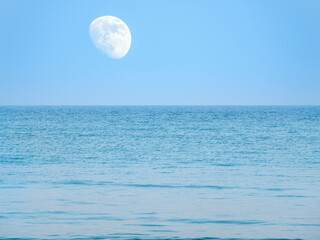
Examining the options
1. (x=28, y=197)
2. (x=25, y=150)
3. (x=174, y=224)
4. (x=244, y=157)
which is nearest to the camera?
(x=174, y=224)

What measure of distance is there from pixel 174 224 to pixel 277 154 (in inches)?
724

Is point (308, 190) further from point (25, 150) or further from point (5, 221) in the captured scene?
point (25, 150)

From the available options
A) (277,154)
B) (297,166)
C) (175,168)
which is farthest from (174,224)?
(277,154)

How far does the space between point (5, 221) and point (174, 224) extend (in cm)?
421

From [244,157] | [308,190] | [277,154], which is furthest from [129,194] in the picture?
[277,154]

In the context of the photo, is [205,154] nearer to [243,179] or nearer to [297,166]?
[297,166]

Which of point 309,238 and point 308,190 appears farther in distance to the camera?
point 308,190

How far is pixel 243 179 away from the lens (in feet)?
65.9

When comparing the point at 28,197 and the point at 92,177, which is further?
the point at 92,177

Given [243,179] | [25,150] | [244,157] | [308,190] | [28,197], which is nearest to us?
[28,197]

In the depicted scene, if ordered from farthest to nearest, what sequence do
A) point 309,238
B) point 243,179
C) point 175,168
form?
point 175,168 → point 243,179 → point 309,238

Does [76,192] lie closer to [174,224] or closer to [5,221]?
[5,221]

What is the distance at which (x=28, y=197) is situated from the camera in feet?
53.0

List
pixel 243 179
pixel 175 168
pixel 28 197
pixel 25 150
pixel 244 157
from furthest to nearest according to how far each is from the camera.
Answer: pixel 25 150 → pixel 244 157 → pixel 175 168 → pixel 243 179 → pixel 28 197
